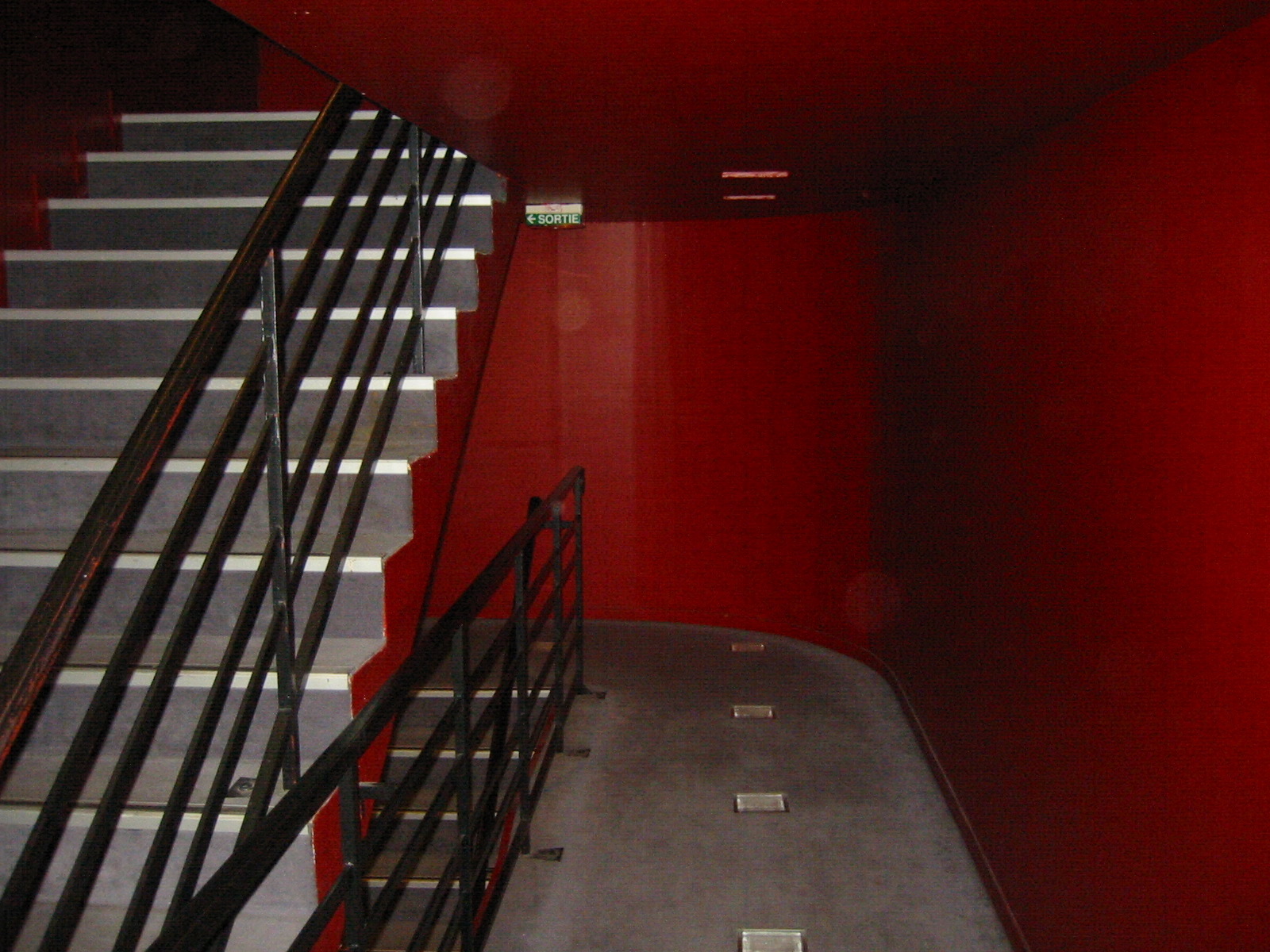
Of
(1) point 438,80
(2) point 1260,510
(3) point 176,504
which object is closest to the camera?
(2) point 1260,510

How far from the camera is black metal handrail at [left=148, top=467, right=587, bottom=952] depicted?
3.80 ft

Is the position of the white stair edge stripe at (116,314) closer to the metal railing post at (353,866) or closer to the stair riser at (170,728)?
the stair riser at (170,728)

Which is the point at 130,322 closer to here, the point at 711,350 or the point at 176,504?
the point at 176,504

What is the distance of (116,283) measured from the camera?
2994mm

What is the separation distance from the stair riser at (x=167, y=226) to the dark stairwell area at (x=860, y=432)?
101mm

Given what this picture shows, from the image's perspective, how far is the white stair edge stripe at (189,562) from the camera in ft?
7.20

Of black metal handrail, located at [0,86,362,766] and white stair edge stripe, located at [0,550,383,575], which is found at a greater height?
black metal handrail, located at [0,86,362,766]

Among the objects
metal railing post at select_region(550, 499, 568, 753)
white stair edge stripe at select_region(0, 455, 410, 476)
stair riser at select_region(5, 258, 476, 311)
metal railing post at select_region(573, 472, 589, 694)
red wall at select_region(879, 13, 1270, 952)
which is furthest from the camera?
metal railing post at select_region(573, 472, 589, 694)

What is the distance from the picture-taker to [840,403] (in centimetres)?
499

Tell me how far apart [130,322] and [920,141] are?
222 cm

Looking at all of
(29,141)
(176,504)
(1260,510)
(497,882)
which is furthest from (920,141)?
(29,141)

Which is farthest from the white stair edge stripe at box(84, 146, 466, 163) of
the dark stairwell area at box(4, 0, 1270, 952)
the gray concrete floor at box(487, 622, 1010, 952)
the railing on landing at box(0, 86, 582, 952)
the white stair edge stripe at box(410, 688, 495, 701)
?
the gray concrete floor at box(487, 622, 1010, 952)

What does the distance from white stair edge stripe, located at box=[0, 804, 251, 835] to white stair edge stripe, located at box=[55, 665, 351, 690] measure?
25cm

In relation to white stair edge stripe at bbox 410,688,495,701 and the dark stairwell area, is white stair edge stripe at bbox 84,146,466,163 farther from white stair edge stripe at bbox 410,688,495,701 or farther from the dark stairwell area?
white stair edge stripe at bbox 410,688,495,701
